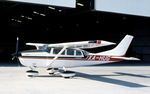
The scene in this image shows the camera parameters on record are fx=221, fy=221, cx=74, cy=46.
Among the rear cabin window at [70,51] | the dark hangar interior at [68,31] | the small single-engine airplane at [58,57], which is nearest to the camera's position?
the small single-engine airplane at [58,57]

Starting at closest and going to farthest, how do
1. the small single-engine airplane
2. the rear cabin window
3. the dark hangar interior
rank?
the small single-engine airplane < the rear cabin window < the dark hangar interior

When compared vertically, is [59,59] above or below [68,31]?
below

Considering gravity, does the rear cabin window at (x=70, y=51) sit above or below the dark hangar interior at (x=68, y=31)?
below

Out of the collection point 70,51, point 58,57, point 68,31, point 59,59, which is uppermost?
point 68,31

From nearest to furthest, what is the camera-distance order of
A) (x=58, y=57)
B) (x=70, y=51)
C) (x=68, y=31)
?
(x=58, y=57), (x=70, y=51), (x=68, y=31)

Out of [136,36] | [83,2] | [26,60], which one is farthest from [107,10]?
[136,36]

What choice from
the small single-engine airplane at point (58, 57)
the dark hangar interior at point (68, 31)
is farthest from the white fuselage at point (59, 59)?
the dark hangar interior at point (68, 31)

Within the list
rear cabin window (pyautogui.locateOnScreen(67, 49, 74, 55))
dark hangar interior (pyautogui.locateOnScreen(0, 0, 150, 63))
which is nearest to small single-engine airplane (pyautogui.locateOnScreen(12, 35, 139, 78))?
rear cabin window (pyautogui.locateOnScreen(67, 49, 74, 55))

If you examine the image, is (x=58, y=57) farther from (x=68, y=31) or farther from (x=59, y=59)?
(x=68, y=31)

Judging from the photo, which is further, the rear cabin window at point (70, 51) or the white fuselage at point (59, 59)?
the rear cabin window at point (70, 51)

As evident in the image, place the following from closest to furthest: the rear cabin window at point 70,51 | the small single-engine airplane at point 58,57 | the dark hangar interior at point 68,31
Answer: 1. the small single-engine airplane at point 58,57
2. the rear cabin window at point 70,51
3. the dark hangar interior at point 68,31

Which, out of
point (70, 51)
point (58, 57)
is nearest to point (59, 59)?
point (58, 57)

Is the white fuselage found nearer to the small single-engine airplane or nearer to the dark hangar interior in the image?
the small single-engine airplane

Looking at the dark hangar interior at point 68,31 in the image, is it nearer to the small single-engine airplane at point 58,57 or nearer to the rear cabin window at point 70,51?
the small single-engine airplane at point 58,57
